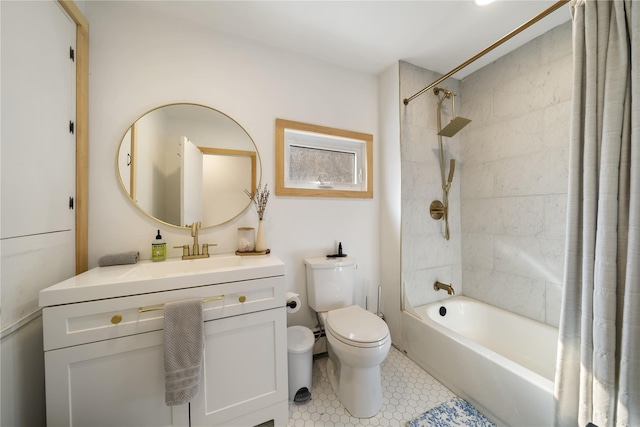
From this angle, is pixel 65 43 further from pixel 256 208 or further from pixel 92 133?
pixel 256 208

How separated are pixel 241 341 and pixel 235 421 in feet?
1.27

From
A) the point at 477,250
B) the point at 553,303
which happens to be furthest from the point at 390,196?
the point at 553,303

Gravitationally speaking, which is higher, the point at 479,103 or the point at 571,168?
the point at 479,103

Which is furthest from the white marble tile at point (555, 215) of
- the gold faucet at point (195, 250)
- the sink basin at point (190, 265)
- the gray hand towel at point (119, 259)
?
the gray hand towel at point (119, 259)

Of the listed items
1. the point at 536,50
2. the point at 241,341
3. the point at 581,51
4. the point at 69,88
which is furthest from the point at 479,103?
the point at 69,88

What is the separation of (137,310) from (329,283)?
3.58ft

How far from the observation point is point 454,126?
5.59 ft

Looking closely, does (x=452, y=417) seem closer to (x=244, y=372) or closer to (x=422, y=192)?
(x=244, y=372)

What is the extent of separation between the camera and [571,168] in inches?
35.3

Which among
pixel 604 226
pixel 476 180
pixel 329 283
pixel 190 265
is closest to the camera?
pixel 604 226

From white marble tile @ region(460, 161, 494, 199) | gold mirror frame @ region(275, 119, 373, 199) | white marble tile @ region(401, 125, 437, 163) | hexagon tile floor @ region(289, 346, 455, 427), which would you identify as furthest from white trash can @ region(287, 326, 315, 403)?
white marble tile @ region(460, 161, 494, 199)

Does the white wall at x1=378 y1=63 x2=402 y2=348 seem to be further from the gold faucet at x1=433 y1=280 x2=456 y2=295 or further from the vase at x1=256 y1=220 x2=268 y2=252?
the vase at x1=256 y1=220 x2=268 y2=252

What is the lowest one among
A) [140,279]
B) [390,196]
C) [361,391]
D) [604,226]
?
[361,391]

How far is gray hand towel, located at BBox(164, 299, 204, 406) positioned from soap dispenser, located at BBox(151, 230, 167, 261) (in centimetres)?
50
